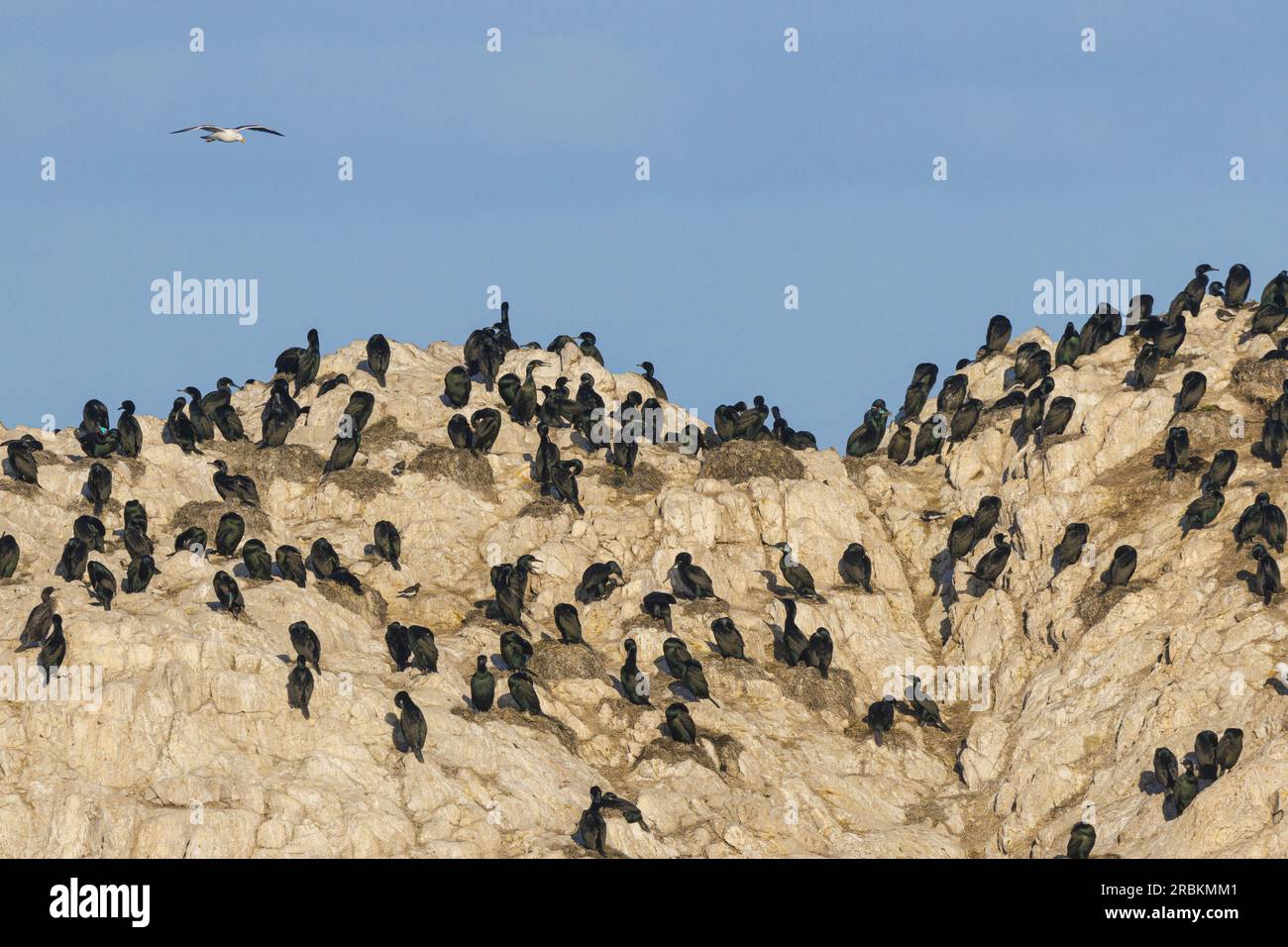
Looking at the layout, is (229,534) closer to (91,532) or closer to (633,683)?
(91,532)

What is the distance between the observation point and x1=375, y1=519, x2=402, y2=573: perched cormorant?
7125 cm

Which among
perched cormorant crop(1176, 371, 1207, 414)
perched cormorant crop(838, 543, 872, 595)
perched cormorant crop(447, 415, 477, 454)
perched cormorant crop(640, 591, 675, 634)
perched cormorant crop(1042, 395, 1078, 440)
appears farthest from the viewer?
perched cormorant crop(447, 415, 477, 454)

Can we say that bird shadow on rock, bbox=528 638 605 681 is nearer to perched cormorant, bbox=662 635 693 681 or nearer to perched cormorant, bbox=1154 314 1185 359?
perched cormorant, bbox=662 635 693 681

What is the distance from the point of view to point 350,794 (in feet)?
200

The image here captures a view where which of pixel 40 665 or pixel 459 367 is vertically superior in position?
pixel 459 367

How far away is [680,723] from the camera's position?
64875 mm

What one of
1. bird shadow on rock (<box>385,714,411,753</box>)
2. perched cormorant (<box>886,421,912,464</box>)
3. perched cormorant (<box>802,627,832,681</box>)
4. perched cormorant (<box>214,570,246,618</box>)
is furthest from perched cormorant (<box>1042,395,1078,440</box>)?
perched cormorant (<box>214,570,246,618</box>)

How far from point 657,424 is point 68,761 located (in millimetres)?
24339

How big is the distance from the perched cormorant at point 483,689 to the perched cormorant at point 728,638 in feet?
21.3

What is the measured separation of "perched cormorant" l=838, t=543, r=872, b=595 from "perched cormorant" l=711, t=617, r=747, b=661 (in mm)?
5433

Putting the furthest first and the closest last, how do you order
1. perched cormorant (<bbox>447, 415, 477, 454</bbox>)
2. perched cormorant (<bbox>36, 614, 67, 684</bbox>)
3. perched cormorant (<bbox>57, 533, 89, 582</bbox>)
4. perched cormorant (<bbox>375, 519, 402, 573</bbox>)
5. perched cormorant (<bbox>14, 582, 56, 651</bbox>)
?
perched cormorant (<bbox>447, 415, 477, 454</bbox>) < perched cormorant (<bbox>375, 519, 402, 573</bbox>) < perched cormorant (<bbox>57, 533, 89, 582</bbox>) < perched cormorant (<bbox>14, 582, 56, 651</bbox>) < perched cormorant (<bbox>36, 614, 67, 684</bbox>)

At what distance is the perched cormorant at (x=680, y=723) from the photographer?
213 ft
